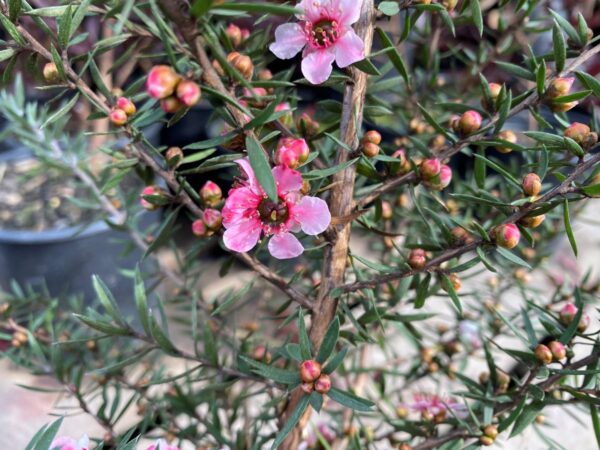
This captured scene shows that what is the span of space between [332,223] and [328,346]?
0.27 ft

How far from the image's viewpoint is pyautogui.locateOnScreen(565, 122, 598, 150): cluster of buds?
0.39 metres

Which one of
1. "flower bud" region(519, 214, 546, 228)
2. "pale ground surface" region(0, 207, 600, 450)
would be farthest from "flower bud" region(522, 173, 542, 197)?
"pale ground surface" region(0, 207, 600, 450)

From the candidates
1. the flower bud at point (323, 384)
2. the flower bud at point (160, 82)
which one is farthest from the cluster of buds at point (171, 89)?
the flower bud at point (323, 384)

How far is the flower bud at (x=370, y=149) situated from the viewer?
390 millimetres

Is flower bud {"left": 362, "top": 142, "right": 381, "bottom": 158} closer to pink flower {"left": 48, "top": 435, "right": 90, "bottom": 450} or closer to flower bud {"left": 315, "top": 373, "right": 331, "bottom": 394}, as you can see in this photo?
flower bud {"left": 315, "top": 373, "right": 331, "bottom": 394}

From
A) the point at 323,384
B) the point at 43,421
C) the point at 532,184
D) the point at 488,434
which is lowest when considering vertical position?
the point at 43,421

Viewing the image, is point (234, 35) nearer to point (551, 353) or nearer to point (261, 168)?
point (261, 168)

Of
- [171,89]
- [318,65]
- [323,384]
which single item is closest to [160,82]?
[171,89]

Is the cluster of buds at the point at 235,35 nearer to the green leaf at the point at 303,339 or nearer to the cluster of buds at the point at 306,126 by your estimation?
the cluster of buds at the point at 306,126

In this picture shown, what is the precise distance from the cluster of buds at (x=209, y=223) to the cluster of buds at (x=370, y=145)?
0.37 feet

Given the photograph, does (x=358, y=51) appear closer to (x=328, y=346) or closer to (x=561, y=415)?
(x=328, y=346)

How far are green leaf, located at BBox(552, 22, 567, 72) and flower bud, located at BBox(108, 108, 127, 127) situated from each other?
0.30 m

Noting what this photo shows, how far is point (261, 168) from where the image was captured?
306 mm

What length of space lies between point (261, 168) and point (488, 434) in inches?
12.5
